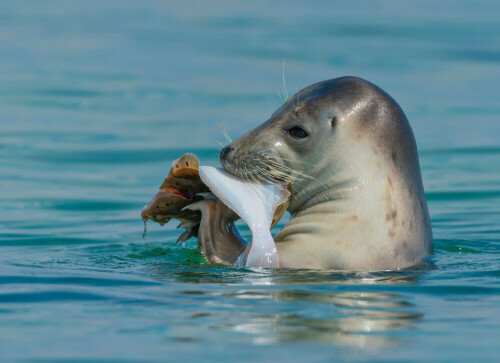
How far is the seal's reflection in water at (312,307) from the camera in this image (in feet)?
18.8

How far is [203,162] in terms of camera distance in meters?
14.0

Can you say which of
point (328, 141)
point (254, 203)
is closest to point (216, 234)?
point (254, 203)

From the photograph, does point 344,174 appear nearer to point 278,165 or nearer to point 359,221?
point 359,221

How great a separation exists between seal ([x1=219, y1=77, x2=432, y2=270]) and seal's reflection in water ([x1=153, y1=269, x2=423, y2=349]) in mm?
213

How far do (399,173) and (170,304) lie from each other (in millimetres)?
2164

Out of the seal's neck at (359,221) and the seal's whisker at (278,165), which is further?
the seal's whisker at (278,165)

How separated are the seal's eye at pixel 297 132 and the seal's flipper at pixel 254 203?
367 millimetres

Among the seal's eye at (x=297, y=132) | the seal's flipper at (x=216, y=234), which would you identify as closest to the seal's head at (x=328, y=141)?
the seal's eye at (x=297, y=132)

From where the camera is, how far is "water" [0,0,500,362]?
581 cm

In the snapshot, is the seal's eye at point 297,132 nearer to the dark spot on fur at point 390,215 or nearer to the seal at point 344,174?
the seal at point 344,174

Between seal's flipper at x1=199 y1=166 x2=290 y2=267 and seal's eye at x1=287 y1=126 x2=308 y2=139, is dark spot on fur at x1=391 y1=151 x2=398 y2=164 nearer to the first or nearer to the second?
seal's eye at x1=287 y1=126 x2=308 y2=139

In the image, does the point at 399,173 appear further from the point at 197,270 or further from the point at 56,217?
the point at 56,217

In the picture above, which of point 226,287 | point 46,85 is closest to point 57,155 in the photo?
point 46,85

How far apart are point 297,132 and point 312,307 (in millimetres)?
1945
